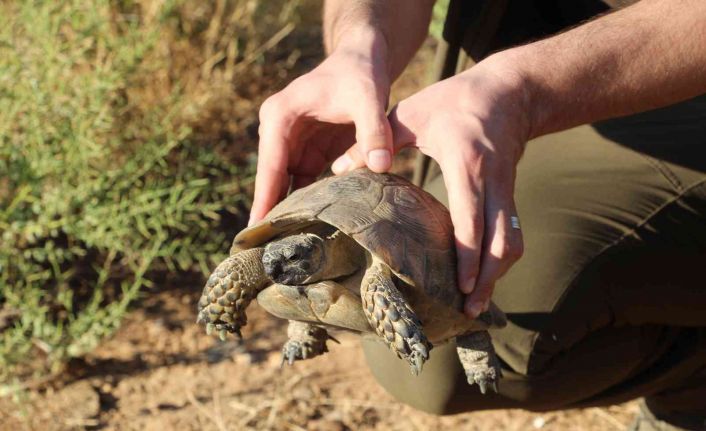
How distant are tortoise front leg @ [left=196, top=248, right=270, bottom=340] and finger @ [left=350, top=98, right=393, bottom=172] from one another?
1.07ft

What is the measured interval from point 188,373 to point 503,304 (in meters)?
1.32

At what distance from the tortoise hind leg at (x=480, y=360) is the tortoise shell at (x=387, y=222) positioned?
232mm

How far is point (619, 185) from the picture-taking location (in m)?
2.19

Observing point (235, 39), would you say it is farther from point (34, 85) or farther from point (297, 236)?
point (297, 236)

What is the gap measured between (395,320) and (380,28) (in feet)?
2.64

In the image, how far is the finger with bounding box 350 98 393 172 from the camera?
5.60 feet

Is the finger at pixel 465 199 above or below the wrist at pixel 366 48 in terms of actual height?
below

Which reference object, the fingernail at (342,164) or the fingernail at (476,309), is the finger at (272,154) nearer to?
the fingernail at (342,164)

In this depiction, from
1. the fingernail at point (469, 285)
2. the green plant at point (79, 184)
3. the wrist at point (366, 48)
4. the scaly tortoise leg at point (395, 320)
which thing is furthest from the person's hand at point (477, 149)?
the green plant at point (79, 184)

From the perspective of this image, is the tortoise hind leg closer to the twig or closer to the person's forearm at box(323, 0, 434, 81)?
the person's forearm at box(323, 0, 434, 81)

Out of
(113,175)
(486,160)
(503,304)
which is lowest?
(503,304)

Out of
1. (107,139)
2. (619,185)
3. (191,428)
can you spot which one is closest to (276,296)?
(619,185)

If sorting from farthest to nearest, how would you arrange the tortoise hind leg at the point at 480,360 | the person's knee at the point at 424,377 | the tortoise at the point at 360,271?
the person's knee at the point at 424,377, the tortoise hind leg at the point at 480,360, the tortoise at the point at 360,271

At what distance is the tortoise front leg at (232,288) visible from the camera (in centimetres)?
182
